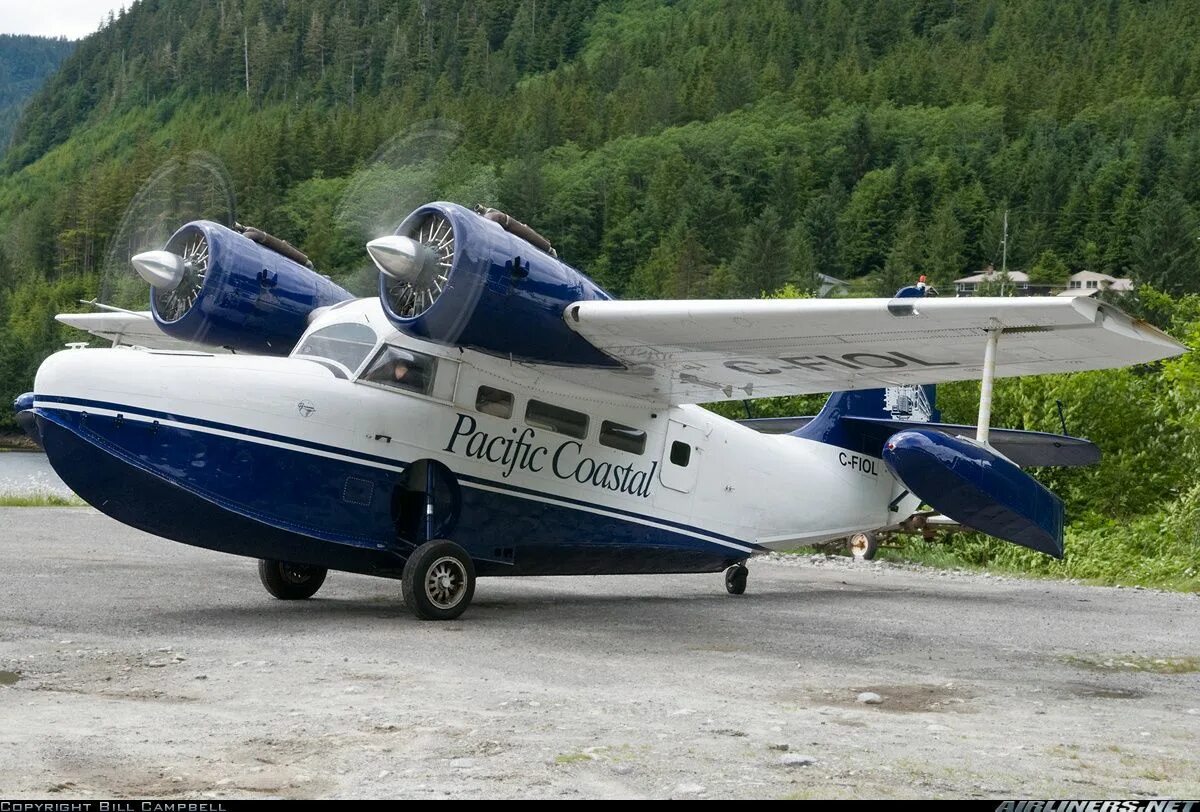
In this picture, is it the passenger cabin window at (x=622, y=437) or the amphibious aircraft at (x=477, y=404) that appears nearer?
the amphibious aircraft at (x=477, y=404)

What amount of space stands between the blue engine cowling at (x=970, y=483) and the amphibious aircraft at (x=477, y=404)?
2 cm

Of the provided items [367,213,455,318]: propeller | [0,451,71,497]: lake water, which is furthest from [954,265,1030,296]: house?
[367,213,455,318]: propeller

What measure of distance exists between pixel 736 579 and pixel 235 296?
654cm

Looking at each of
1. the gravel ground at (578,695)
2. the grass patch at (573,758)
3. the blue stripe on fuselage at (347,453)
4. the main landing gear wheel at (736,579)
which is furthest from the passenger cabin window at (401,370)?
the grass patch at (573,758)

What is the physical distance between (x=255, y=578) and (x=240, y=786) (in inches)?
384

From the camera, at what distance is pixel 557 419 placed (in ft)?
40.9

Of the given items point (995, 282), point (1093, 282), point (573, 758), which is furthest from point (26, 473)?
point (1093, 282)

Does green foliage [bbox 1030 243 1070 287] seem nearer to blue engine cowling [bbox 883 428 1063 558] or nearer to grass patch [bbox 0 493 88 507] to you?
grass patch [bbox 0 493 88 507]

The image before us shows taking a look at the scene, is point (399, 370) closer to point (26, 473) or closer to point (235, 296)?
point (235, 296)

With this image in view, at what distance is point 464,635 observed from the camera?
33.4 feet

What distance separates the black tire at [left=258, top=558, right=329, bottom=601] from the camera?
12492mm

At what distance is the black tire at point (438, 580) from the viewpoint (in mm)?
10898

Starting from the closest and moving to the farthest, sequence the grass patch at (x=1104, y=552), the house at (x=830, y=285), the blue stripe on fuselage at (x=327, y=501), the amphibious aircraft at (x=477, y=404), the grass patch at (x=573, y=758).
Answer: the grass patch at (x=573, y=758) → the blue stripe on fuselage at (x=327, y=501) → the amphibious aircraft at (x=477, y=404) → the grass patch at (x=1104, y=552) → the house at (x=830, y=285)

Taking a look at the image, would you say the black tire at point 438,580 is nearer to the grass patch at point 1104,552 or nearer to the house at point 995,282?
the grass patch at point 1104,552
